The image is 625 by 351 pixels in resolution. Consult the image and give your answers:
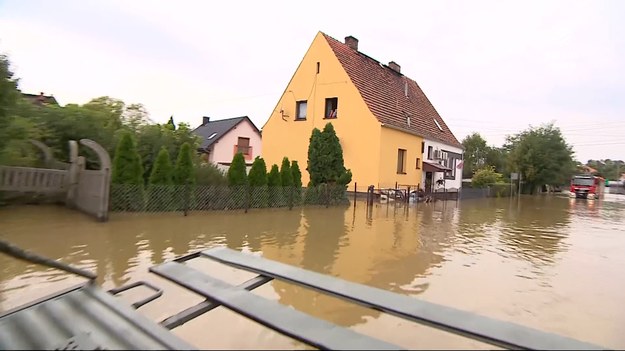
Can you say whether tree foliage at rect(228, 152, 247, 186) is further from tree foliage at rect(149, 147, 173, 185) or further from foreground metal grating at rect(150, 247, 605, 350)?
foreground metal grating at rect(150, 247, 605, 350)

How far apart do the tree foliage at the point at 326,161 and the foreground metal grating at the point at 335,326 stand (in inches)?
562

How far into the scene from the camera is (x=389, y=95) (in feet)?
79.6

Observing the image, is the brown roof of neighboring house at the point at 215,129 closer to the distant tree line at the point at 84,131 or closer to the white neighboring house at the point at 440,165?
the distant tree line at the point at 84,131

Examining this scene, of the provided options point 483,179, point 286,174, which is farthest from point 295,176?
point 483,179

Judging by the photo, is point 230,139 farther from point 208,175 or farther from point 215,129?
point 208,175

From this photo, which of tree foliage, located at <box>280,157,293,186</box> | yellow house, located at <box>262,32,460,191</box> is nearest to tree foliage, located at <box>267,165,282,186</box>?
tree foliage, located at <box>280,157,293,186</box>

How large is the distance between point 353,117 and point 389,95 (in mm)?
4391

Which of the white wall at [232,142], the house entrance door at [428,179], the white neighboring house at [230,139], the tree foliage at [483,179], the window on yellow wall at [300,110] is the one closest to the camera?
the window on yellow wall at [300,110]

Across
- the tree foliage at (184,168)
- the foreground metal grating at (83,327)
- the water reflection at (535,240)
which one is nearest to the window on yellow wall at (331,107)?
the water reflection at (535,240)

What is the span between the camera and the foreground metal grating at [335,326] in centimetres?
173

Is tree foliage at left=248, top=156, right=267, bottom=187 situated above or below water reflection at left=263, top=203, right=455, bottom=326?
above

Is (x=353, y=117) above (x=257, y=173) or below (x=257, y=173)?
above

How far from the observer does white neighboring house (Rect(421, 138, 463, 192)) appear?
25.6m

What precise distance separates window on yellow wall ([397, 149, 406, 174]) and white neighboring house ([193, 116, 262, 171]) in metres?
12.3
